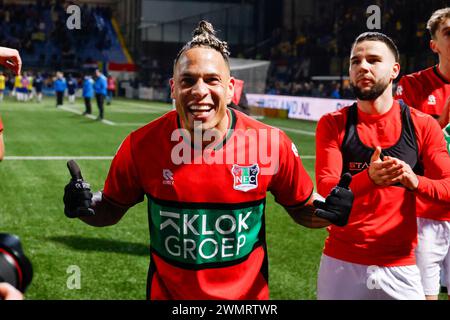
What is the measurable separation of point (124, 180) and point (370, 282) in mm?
1534

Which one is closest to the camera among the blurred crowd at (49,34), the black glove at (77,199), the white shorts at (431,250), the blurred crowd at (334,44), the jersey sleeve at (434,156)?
the black glove at (77,199)

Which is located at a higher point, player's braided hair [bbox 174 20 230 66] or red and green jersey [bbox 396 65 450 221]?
player's braided hair [bbox 174 20 230 66]

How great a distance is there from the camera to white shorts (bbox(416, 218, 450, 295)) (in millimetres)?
4398

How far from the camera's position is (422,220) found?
4.49 metres

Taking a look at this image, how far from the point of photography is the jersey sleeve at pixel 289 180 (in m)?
3.24

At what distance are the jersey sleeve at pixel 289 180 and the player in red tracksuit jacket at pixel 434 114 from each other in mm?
1441

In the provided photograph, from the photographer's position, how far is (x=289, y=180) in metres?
3.27

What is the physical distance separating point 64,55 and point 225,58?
50.1m

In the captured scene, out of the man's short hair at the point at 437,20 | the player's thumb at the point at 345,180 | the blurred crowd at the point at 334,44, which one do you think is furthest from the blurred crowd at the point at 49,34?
the player's thumb at the point at 345,180

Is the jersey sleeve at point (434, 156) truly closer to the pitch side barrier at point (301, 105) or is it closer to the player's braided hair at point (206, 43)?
the player's braided hair at point (206, 43)

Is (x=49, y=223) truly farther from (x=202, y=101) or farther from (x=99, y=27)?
(x=99, y=27)

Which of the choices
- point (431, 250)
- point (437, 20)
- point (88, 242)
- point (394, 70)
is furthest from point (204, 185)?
point (88, 242)

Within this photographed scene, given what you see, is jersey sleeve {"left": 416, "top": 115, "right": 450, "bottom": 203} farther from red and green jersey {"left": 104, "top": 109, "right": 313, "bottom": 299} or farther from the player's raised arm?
the player's raised arm

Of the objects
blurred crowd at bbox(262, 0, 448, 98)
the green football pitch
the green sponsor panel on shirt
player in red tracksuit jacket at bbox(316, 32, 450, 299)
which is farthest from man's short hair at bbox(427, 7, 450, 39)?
blurred crowd at bbox(262, 0, 448, 98)
